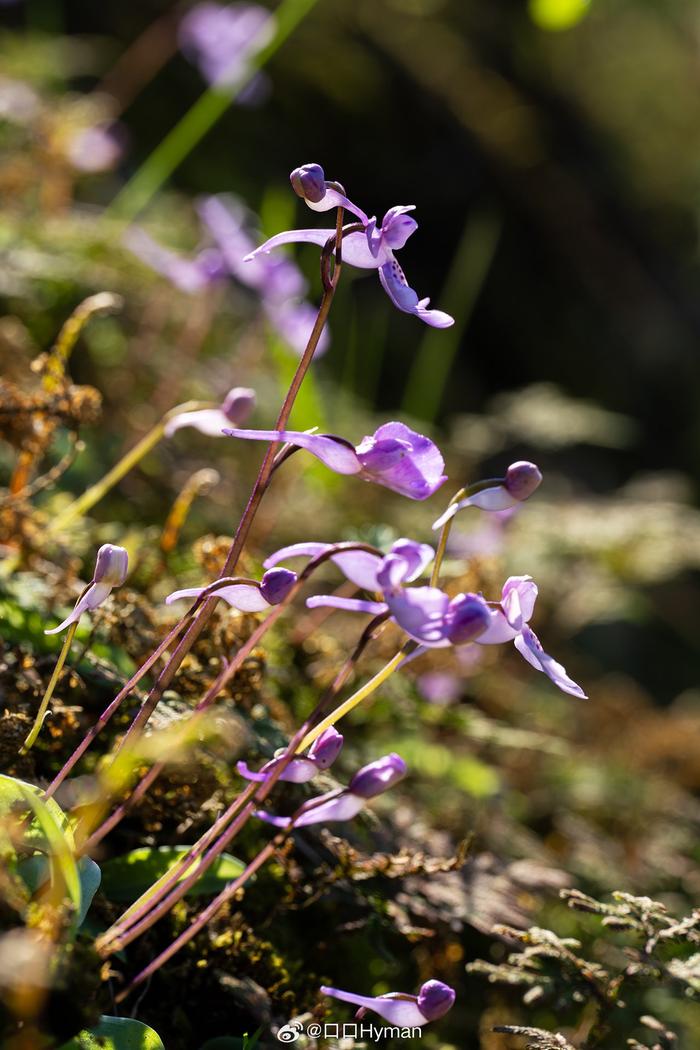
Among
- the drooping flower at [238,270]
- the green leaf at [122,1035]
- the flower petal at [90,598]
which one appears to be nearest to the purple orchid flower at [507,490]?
the flower petal at [90,598]

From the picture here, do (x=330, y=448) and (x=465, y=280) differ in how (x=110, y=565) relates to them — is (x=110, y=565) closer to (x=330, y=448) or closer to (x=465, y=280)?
(x=330, y=448)

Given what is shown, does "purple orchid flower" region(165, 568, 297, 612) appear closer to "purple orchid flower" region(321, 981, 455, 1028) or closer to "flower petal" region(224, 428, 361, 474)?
"flower petal" region(224, 428, 361, 474)

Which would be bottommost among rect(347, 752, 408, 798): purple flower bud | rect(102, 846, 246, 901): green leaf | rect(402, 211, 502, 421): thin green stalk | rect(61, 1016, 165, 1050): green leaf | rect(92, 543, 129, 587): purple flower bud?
rect(402, 211, 502, 421): thin green stalk

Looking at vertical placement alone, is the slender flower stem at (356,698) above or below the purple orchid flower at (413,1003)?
above

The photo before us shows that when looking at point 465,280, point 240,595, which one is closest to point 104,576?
point 240,595

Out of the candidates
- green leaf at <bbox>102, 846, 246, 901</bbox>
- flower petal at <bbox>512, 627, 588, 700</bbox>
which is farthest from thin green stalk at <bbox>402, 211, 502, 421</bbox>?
flower petal at <bbox>512, 627, 588, 700</bbox>

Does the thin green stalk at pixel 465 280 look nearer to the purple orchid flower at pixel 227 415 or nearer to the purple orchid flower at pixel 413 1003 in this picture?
the purple orchid flower at pixel 227 415

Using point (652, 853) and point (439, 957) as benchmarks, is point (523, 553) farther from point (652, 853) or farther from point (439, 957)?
point (439, 957)
